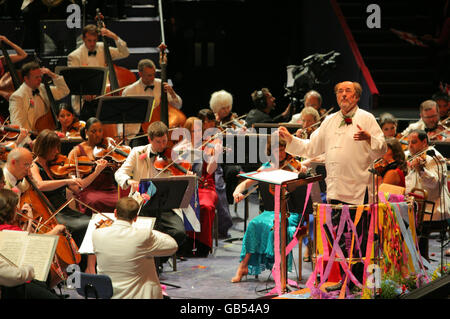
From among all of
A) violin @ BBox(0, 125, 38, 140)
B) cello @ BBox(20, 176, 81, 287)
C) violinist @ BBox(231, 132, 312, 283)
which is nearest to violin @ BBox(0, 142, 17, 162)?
violin @ BBox(0, 125, 38, 140)

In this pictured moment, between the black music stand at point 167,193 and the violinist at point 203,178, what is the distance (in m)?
1.06

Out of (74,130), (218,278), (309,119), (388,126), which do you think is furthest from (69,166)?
(388,126)

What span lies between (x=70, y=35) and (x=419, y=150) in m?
4.96

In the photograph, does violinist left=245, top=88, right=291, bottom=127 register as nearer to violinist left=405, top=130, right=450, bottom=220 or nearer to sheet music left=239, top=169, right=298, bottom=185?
violinist left=405, top=130, right=450, bottom=220

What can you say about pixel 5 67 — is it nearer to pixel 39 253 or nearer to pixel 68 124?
→ pixel 68 124

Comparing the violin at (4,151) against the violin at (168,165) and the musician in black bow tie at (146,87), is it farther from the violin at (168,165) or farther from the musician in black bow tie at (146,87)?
the musician in black bow tie at (146,87)

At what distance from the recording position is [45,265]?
404 centimetres

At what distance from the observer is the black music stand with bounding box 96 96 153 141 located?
6461 millimetres

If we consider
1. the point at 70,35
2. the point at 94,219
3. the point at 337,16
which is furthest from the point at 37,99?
the point at 337,16

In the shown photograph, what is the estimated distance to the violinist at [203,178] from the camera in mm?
6523

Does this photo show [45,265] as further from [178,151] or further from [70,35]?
[70,35]

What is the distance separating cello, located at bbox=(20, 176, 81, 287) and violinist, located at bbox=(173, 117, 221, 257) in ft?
4.94
